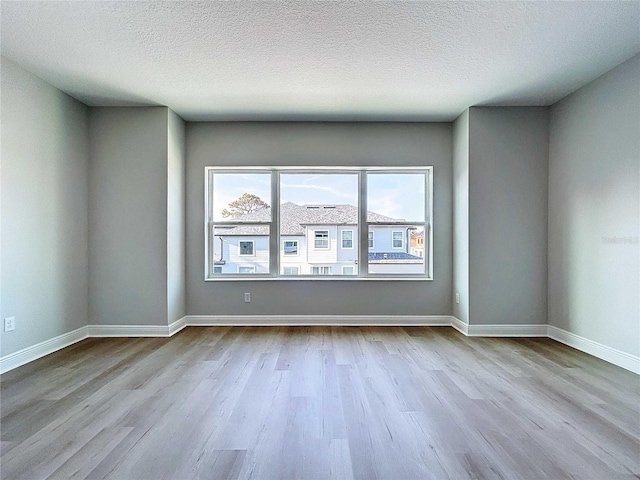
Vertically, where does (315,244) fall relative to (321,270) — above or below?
above

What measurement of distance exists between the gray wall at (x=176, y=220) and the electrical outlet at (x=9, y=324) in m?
1.42

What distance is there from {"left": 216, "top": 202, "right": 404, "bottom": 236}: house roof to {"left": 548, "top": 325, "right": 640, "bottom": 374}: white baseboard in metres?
2.22

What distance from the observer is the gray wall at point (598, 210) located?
123 inches

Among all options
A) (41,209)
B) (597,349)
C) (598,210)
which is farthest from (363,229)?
(41,209)

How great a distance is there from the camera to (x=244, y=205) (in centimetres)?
490

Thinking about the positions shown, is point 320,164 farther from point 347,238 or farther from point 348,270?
point 348,270

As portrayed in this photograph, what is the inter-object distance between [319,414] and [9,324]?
285 cm

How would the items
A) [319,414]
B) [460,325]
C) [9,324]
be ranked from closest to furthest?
1. [319,414]
2. [9,324]
3. [460,325]

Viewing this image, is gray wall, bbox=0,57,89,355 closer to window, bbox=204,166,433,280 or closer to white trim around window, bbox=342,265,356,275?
window, bbox=204,166,433,280

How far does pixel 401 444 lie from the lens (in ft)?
6.41

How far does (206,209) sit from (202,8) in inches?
107

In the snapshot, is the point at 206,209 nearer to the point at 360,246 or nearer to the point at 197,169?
the point at 197,169

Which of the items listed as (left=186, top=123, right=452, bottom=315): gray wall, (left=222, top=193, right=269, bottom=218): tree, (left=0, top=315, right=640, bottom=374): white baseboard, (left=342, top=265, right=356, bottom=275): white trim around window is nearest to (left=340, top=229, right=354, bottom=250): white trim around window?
(left=342, top=265, right=356, bottom=275): white trim around window

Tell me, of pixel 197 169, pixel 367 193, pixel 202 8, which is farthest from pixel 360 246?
pixel 202 8
